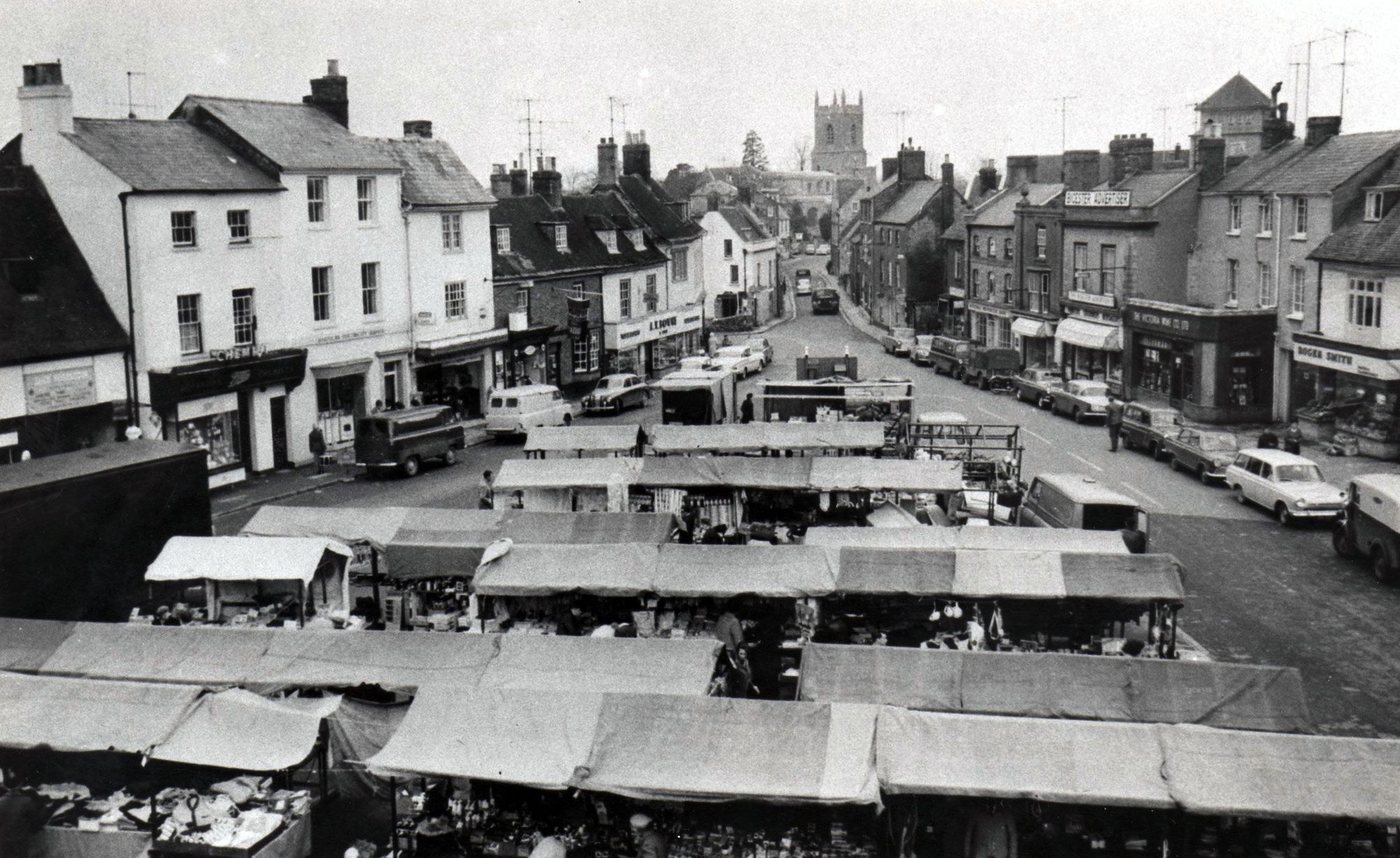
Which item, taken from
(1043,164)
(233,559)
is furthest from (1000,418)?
(1043,164)

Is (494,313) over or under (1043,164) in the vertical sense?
under

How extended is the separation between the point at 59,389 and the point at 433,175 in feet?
60.2

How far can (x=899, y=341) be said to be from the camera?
68250 millimetres

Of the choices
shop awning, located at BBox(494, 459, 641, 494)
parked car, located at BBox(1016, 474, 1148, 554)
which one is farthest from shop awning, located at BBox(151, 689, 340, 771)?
parked car, located at BBox(1016, 474, 1148, 554)

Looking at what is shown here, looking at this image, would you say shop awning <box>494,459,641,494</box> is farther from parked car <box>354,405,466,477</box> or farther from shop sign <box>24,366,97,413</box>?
shop sign <box>24,366,97,413</box>

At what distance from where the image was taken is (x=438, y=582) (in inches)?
872

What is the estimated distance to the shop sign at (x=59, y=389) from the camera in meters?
30.6

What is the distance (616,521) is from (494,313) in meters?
28.9

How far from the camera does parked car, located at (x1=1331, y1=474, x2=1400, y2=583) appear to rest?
2423 cm

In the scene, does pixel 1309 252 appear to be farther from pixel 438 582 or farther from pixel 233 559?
pixel 233 559

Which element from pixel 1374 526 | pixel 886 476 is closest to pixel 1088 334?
pixel 1374 526

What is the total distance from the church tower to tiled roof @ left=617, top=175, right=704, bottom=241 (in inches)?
4965

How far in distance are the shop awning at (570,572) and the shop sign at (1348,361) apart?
86.8ft

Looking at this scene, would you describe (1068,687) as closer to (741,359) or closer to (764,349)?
(741,359)
